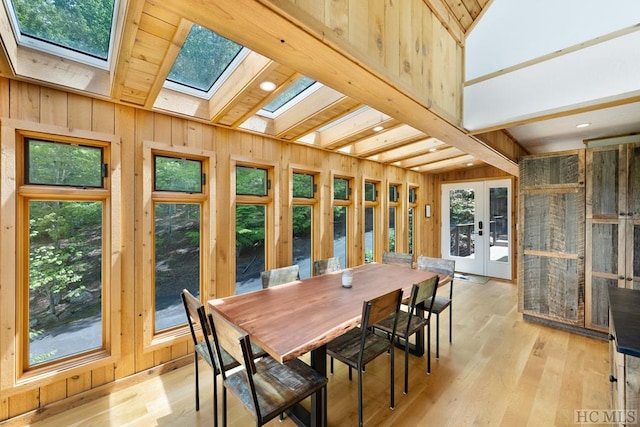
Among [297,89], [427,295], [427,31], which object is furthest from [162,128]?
[427,295]

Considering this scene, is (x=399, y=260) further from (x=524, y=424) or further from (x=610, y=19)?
(x=610, y=19)

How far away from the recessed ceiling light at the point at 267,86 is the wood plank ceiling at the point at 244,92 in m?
0.04

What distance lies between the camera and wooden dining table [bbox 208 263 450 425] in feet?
5.05

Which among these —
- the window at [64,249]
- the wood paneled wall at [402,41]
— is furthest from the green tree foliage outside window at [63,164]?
the wood paneled wall at [402,41]

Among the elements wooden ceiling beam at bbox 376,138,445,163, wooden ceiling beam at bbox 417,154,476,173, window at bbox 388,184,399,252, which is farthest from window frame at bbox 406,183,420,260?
wooden ceiling beam at bbox 376,138,445,163

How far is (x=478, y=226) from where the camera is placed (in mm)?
5957

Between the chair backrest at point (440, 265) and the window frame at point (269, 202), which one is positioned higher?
the window frame at point (269, 202)

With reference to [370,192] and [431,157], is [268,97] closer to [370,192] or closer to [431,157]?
[370,192]

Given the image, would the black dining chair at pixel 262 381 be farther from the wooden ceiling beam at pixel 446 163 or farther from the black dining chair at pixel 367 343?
the wooden ceiling beam at pixel 446 163

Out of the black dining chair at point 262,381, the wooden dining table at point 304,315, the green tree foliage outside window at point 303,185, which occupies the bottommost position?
the black dining chair at point 262,381

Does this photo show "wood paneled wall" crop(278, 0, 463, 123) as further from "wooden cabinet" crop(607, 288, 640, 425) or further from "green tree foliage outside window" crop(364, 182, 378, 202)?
"green tree foliage outside window" crop(364, 182, 378, 202)

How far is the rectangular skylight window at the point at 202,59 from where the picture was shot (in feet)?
6.24

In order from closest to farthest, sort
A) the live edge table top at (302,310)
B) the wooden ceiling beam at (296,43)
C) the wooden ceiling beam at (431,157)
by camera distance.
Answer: the wooden ceiling beam at (296,43) → the live edge table top at (302,310) → the wooden ceiling beam at (431,157)

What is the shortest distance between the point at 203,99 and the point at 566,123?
3666mm
